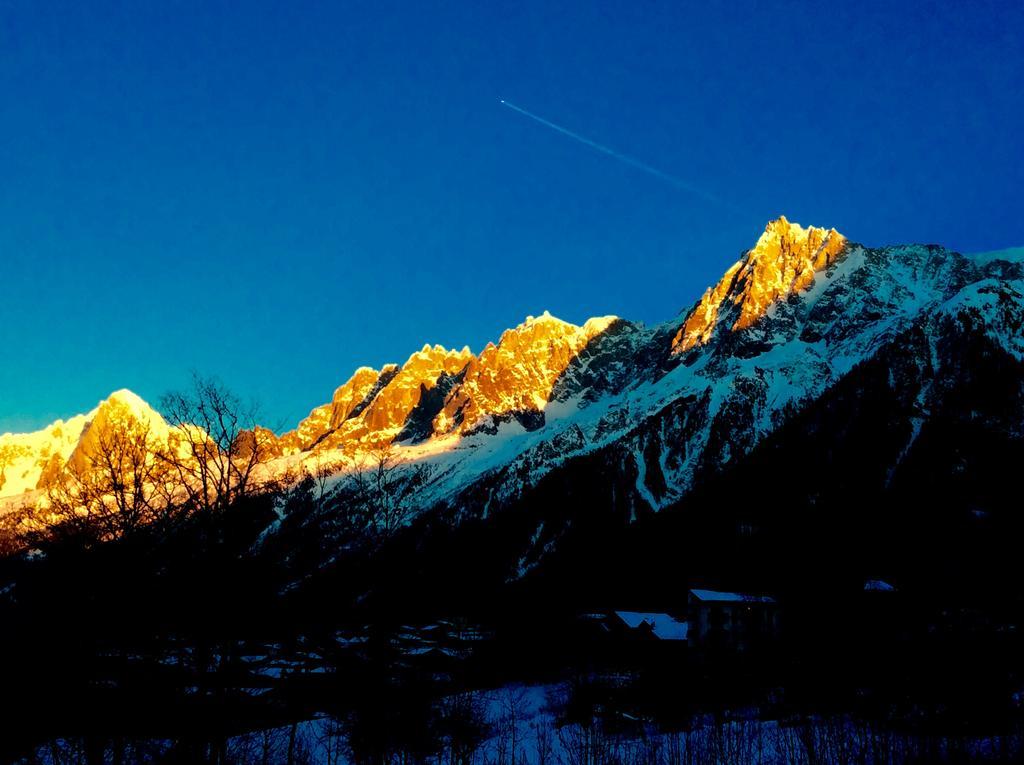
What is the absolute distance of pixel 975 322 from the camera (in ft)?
458

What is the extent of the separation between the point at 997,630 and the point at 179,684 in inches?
1690

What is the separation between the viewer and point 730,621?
71.8m

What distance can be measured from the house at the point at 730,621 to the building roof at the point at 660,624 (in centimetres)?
249

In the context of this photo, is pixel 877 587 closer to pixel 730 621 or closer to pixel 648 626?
pixel 730 621

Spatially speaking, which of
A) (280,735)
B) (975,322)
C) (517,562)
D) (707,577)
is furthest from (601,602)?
(975,322)

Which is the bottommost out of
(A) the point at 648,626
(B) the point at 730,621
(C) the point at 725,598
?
(A) the point at 648,626

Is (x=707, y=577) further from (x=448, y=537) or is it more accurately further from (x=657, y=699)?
(x=448, y=537)

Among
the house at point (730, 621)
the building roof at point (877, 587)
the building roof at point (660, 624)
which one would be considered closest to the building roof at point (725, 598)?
the house at point (730, 621)

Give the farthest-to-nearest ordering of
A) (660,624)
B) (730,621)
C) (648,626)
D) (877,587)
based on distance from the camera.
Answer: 1. (660,624)
2. (648,626)
3. (730,621)
4. (877,587)

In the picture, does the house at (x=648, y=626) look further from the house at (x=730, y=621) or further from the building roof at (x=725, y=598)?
the building roof at (x=725, y=598)

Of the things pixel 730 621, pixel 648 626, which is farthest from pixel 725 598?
pixel 648 626

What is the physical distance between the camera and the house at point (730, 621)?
71000 mm

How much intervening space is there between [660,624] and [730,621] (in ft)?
28.5

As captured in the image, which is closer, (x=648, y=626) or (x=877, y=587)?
(x=877, y=587)
